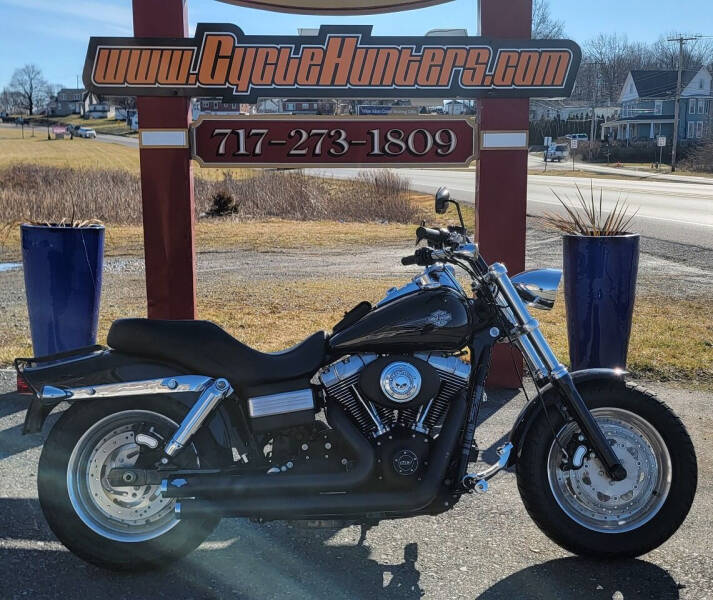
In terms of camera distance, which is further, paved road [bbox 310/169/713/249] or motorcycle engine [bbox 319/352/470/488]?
paved road [bbox 310/169/713/249]

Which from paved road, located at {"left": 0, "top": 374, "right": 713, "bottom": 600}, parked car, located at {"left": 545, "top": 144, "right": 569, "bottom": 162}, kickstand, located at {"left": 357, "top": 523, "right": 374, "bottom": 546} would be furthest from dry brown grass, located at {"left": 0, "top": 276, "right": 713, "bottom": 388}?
parked car, located at {"left": 545, "top": 144, "right": 569, "bottom": 162}

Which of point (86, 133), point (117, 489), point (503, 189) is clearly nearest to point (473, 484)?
point (117, 489)

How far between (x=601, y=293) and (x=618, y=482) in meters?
2.11

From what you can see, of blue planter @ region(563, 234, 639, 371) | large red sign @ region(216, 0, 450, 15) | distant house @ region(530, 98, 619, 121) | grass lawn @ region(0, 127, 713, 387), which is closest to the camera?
blue planter @ region(563, 234, 639, 371)

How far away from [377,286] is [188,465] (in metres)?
7.69

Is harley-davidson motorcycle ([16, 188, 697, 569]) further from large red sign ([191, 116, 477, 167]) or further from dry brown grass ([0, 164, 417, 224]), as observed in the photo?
dry brown grass ([0, 164, 417, 224])

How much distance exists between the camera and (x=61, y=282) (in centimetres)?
583

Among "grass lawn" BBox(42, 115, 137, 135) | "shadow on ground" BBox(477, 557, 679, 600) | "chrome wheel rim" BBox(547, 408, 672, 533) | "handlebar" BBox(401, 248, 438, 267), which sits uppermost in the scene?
"grass lawn" BBox(42, 115, 137, 135)

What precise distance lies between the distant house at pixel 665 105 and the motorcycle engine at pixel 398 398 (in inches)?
3169

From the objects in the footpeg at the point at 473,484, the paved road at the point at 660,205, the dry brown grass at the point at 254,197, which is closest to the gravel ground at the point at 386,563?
the footpeg at the point at 473,484

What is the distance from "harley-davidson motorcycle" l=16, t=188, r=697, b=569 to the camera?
3.55 metres

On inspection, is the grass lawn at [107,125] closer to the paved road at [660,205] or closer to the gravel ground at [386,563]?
the paved road at [660,205]

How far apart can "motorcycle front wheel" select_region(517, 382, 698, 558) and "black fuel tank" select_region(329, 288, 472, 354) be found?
59cm

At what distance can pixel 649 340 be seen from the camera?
25.3 ft
